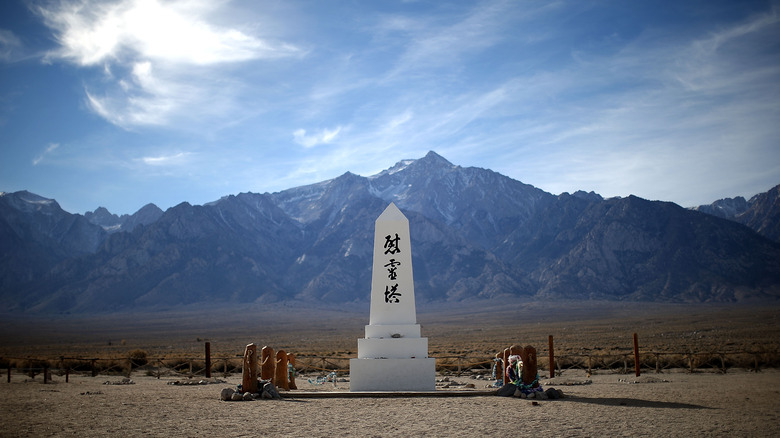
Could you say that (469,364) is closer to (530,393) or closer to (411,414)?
(530,393)

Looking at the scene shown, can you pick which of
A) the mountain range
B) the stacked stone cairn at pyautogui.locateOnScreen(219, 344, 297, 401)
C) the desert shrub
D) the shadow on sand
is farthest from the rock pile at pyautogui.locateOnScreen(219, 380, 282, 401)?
the mountain range

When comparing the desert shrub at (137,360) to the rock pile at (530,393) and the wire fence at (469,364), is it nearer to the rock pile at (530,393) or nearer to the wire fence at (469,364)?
the wire fence at (469,364)

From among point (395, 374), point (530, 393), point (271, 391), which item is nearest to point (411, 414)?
point (530, 393)

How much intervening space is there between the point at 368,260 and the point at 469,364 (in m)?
127

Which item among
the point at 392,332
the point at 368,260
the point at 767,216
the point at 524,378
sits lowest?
the point at 524,378

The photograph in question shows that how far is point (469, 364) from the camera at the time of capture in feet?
84.0

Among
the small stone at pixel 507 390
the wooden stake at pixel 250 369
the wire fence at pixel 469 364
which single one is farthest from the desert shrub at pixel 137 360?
the small stone at pixel 507 390

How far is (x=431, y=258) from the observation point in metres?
153

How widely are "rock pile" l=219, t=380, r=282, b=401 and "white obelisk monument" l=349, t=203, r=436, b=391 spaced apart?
6.77 feet

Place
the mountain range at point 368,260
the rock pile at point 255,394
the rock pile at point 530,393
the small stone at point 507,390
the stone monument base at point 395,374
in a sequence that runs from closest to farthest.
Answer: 1. the rock pile at point 530,393
2. the small stone at point 507,390
3. the rock pile at point 255,394
4. the stone monument base at point 395,374
5. the mountain range at point 368,260

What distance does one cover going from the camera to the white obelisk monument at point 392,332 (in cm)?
1627

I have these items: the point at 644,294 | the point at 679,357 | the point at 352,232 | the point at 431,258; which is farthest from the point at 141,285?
the point at 679,357

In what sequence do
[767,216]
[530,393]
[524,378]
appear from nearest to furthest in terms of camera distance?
1. [530,393]
2. [524,378]
3. [767,216]

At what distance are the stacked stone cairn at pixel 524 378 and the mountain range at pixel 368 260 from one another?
11522cm
